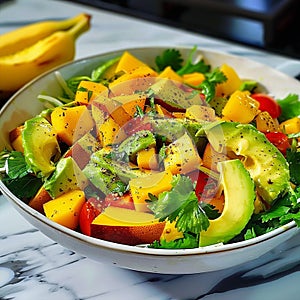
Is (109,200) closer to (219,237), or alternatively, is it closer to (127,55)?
(219,237)

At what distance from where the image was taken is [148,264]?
818mm

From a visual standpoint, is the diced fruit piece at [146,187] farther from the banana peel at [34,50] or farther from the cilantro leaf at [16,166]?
the banana peel at [34,50]

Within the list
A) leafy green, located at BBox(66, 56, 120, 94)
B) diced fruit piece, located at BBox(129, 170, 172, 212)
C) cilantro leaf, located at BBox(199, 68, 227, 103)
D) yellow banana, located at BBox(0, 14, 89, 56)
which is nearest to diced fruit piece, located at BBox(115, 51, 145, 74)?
leafy green, located at BBox(66, 56, 120, 94)

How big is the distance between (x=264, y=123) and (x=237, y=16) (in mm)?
940

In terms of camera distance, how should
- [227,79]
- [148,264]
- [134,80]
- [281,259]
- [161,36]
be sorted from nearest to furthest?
[148,264] < [281,259] < [134,80] < [227,79] < [161,36]

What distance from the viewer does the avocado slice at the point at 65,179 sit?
923 mm

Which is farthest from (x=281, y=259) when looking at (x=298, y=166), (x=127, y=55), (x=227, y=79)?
(x=127, y=55)

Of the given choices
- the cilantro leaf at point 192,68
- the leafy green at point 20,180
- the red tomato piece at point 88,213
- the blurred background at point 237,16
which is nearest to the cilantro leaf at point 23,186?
the leafy green at point 20,180

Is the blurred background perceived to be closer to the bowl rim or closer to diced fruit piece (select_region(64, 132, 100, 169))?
diced fruit piece (select_region(64, 132, 100, 169))

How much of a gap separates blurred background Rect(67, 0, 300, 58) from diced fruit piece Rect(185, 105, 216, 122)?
730 millimetres

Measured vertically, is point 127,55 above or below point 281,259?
above

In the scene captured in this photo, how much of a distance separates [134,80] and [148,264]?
385 mm

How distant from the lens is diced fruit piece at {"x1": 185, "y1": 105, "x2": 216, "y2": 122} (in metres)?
1.00

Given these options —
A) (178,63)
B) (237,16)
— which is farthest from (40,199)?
(237,16)
